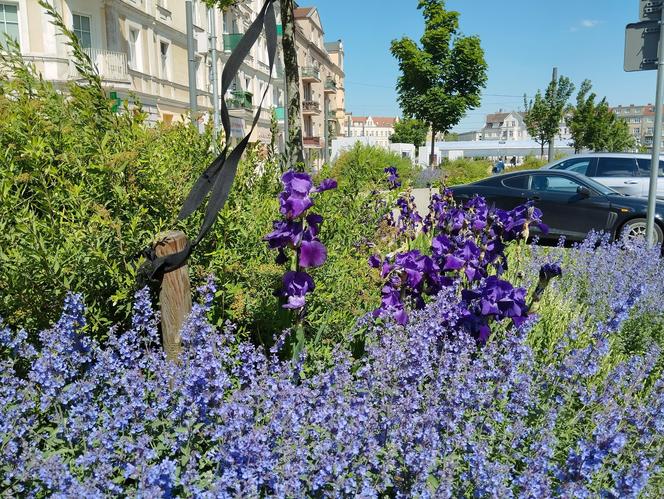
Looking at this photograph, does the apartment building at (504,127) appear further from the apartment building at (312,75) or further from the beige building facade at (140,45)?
the beige building facade at (140,45)

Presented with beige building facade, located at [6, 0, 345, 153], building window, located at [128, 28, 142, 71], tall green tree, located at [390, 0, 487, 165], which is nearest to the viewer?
beige building facade, located at [6, 0, 345, 153]

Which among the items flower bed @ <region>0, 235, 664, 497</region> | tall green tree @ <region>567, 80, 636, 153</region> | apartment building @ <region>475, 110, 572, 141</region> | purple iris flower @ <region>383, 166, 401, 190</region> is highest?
apartment building @ <region>475, 110, 572, 141</region>

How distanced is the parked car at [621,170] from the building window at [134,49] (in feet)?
50.9

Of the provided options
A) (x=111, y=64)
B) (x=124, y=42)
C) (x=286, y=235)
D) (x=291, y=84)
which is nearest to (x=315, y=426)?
(x=286, y=235)

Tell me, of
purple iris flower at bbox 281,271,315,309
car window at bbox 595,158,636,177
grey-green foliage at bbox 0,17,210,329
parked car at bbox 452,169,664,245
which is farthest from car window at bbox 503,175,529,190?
purple iris flower at bbox 281,271,315,309

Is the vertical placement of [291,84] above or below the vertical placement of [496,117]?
below

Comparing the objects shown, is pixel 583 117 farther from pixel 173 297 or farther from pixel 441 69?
pixel 173 297

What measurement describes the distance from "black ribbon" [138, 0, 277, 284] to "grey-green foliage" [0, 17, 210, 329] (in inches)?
4.7

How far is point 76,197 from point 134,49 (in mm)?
19892

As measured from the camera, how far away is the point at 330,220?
320cm

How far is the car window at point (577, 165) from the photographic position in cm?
1233

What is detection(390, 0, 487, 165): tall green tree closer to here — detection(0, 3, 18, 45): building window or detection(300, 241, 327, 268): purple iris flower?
detection(0, 3, 18, 45): building window

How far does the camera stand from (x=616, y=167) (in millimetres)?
12031

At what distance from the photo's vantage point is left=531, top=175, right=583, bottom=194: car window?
31.6ft
